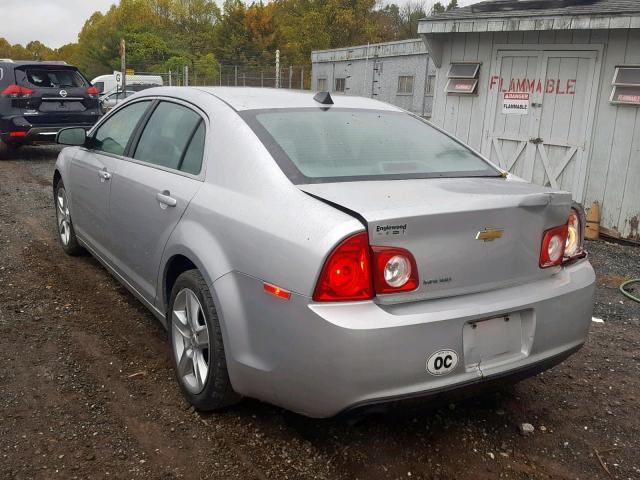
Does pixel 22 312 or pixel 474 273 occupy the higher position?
pixel 474 273

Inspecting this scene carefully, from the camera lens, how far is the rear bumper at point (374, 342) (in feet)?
7.47

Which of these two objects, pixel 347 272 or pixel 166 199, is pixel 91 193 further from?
pixel 347 272

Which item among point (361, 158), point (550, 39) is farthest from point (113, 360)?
point (550, 39)

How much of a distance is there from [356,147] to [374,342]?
1221mm

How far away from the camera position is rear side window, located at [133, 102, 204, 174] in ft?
11.0

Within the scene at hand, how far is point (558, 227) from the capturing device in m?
2.80

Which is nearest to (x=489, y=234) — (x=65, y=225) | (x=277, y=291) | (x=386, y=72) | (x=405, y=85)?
(x=277, y=291)

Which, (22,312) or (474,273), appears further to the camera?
(22,312)

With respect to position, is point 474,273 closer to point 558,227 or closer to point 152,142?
point 558,227

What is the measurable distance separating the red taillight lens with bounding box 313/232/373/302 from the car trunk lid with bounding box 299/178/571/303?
0.21 ft

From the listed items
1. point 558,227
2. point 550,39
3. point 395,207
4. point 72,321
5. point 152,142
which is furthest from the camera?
point 550,39

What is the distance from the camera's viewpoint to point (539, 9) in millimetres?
8102

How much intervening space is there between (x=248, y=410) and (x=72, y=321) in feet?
5.71

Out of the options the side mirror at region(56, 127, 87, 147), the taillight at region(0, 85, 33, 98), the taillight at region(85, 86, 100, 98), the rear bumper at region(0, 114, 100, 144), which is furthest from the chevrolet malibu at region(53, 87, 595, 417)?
the taillight at region(85, 86, 100, 98)
